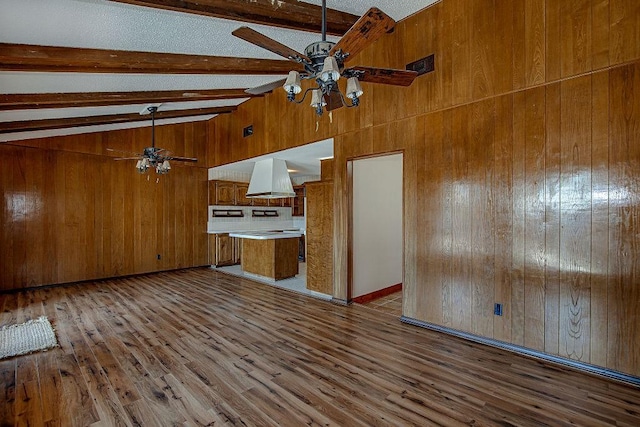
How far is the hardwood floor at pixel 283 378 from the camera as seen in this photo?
6.83 ft

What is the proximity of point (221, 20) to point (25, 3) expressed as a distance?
1.46 m

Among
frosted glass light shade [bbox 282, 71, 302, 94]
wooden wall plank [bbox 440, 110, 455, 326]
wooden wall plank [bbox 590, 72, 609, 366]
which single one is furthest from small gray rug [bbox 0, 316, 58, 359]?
wooden wall plank [bbox 590, 72, 609, 366]

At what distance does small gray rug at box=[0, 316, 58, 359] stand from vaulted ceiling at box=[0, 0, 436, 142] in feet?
8.29

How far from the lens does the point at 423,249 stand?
12.1 feet

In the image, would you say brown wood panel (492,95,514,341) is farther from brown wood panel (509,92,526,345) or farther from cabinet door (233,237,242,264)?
cabinet door (233,237,242,264)

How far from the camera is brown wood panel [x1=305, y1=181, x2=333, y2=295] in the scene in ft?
16.1

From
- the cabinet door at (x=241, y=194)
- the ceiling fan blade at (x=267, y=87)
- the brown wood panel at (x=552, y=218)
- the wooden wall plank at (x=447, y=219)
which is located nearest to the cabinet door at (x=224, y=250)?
the cabinet door at (x=241, y=194)

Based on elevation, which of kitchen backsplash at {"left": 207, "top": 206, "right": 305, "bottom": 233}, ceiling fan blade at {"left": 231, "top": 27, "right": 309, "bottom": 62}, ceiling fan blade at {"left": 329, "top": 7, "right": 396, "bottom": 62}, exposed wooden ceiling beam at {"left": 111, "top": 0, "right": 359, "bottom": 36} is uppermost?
exposed wooden ceiling beam at {"left": 111, "top": 0, "right": 359, "bottom": 36}

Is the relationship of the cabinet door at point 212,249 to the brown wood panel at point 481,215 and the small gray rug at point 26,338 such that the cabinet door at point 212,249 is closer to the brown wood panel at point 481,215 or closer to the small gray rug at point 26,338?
the small gray rug at point 26,338

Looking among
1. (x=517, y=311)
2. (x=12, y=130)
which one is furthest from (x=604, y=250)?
(x=12, y=130)

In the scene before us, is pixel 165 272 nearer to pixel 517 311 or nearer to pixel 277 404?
pixel 277 404

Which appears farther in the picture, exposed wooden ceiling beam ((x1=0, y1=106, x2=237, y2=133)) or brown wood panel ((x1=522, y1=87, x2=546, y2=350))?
exposed wooden ceiling beam ((x1=0, y1=106, x2=237, y2=133))

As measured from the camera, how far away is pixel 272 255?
237 inches

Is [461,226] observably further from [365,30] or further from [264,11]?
[264,11]
